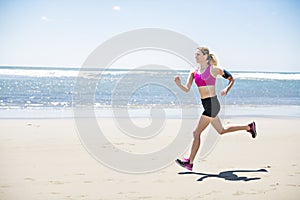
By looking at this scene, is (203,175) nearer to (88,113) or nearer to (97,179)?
(97,179)

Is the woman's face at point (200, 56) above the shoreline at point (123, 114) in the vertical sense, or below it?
above

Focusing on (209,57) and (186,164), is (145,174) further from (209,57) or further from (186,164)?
(209,57)

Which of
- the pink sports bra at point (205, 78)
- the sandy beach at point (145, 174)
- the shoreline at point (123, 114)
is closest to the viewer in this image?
the sandy beach at point (145, 174)

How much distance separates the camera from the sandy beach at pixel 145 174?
15.9 ft

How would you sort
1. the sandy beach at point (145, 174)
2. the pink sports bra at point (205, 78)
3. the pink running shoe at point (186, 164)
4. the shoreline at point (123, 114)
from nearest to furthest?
the sandy beach at point (145, 174) → the pink sports bra at point (205, 78) → the pink running shoe at point (186, 164) → the shoreline at point (123, 114)

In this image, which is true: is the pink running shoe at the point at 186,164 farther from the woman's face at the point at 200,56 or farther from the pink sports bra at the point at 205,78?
the woman's face at the point at 200,56

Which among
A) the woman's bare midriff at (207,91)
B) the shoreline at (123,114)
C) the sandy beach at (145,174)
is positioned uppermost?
the woman's bare midriff at (207,91)

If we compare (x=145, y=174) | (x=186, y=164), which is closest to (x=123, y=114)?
(x=186, y=164)

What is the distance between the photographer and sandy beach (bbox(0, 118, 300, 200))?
15.9 ft

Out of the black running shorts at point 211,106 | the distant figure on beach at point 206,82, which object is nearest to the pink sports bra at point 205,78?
the distant figure on beach at point 206,82

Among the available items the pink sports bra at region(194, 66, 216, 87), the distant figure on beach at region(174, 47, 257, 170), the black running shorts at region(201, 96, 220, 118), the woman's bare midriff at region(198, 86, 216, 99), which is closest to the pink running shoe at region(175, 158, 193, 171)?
the distant figure on beach at region(174, 47, 257, 170)

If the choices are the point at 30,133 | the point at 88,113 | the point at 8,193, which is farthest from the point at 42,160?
the point at 88,113

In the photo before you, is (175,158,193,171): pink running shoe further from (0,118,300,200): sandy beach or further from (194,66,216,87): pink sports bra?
(194,66,216,87): pink sports bra

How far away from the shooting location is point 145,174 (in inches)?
224
